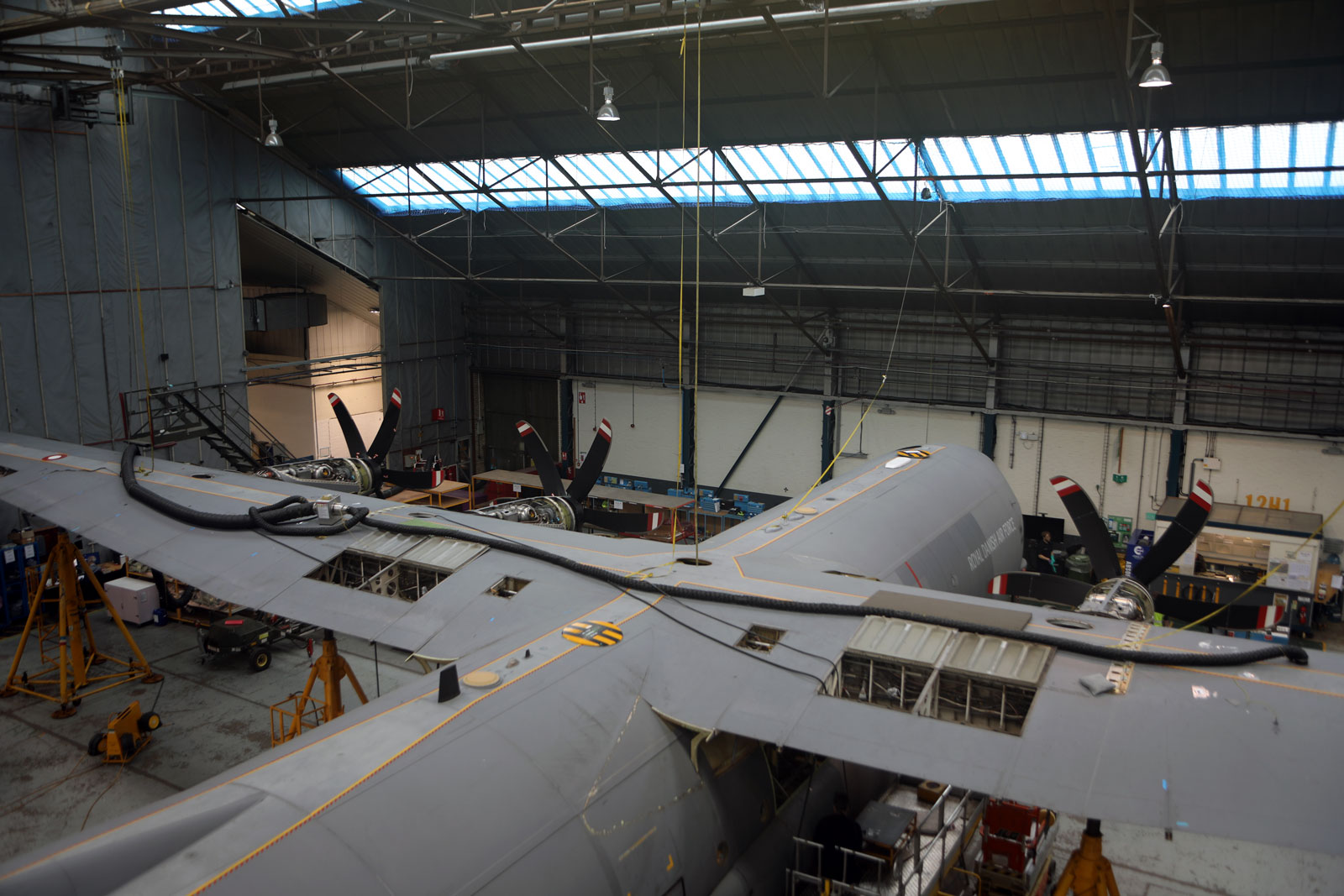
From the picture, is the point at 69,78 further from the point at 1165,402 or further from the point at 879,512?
the point at 1165,402

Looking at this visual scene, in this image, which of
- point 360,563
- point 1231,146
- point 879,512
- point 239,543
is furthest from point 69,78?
point 1231,146

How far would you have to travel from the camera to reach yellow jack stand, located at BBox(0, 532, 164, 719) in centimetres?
2034

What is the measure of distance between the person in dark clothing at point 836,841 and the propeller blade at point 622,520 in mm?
8595

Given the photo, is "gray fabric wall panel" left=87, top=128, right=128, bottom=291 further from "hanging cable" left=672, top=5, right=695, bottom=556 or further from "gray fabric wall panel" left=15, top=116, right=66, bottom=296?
"hanging cable" left=672, top=5, right=695, bottom=556

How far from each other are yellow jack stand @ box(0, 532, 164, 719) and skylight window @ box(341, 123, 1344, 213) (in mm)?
16232

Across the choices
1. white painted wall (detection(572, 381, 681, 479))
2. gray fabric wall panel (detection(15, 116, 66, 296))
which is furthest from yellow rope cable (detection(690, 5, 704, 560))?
gray fabric wall panel (detection(15, 116, 66, 296))

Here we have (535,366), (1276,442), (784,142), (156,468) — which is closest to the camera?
(156,468)

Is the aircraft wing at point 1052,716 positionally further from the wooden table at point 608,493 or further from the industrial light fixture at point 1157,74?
the wooden table at point 608,493

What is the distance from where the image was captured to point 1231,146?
22.3 metres

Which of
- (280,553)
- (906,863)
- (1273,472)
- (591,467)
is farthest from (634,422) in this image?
(906,863)

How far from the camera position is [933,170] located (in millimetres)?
26375

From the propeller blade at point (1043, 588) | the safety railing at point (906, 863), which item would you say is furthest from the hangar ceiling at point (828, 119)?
the safety railing at point (906, 863)

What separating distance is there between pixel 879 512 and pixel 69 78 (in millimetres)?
26190

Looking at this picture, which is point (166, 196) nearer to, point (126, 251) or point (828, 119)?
point (126, 251)
